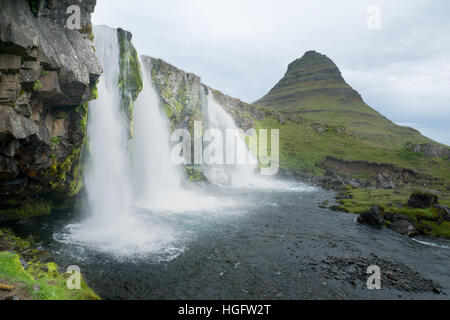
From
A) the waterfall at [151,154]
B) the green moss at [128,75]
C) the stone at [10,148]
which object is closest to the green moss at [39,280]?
the stone at [10,148]

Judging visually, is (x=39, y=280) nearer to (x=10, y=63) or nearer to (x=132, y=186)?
(x=10, y=63)

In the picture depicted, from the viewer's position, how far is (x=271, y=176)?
73188 mm

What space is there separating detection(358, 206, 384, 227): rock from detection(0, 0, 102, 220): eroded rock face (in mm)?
35892

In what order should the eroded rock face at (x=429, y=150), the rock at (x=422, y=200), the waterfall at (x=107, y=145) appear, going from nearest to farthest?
the waterfall at (x=107, y=145)
the rock at (x=422, y=200)
the eroded rock face at (x=429, y=150)

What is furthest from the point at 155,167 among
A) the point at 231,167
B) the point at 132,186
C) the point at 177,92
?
the point at 231,167

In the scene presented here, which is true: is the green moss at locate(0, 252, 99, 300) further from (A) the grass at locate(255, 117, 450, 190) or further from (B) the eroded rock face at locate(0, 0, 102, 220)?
(A) the grass at locate(255, 117, 450, 190)

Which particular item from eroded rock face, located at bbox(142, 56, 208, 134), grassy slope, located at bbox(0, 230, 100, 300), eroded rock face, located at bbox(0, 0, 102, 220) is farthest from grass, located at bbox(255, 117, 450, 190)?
grassy slope, located at bbox(0, 230, 100, 300)

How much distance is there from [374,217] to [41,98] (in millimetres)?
38704

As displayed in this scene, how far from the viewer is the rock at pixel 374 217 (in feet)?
→ 105

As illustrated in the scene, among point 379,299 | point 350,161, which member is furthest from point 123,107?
point 350,161

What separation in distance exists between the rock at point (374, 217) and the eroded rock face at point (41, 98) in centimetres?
3589

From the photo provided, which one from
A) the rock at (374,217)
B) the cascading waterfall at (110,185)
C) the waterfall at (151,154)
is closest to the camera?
the cascading waterfall at (110,185)

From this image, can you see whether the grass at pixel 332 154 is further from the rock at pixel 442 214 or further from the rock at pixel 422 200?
the rock at pixel 442 214

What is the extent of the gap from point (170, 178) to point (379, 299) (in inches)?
1462
